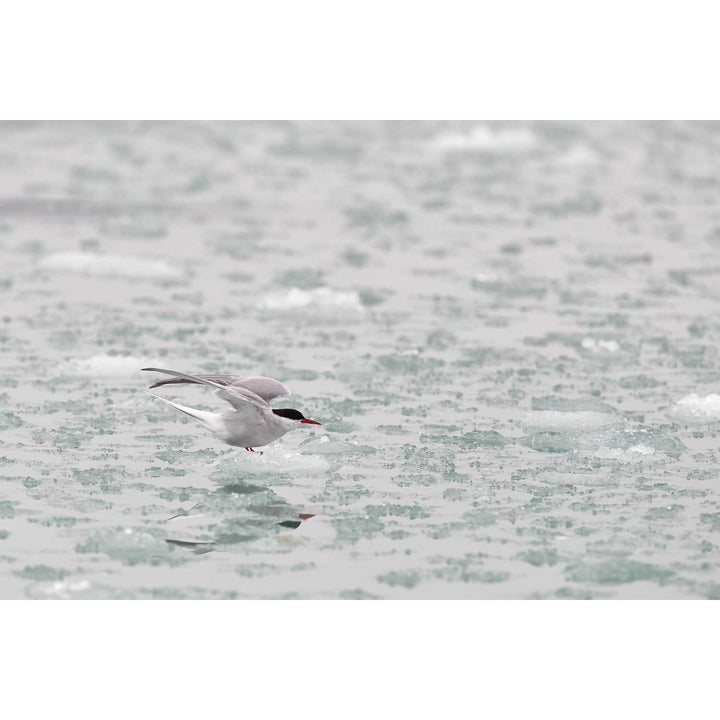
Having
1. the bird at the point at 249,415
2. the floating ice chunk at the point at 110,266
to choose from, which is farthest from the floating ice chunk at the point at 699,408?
the floating ice chunk at the point at 110,266

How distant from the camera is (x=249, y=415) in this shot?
594cm

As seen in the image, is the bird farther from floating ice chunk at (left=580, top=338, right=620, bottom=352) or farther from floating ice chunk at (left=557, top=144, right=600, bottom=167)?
floating ice chunk at (left=557, top=144, right=600, bottom=167)

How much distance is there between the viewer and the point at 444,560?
5359 millimetres

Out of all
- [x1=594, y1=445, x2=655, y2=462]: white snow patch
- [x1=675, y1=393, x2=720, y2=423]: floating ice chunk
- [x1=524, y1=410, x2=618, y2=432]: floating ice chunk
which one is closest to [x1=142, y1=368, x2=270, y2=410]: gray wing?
[x1=524, y1=410, x2=618, y2=432]: floating ice chunk

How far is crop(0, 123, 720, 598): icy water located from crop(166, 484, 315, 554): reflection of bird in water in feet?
0.05

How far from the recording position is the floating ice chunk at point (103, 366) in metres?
7.56

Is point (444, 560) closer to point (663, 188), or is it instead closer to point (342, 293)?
point (342, 293)

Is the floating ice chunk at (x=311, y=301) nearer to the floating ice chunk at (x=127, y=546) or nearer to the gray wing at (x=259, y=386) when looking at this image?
the gray wing at (x=259, y=386)

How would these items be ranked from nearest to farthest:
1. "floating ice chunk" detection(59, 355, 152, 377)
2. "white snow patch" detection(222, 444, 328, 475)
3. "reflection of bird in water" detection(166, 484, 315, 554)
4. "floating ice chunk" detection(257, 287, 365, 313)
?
"reflection of bird in water" detection(166, 484, 315, 554), "white snow patch" detection(222, 444, 328, 475), "floating ice chunk" detection(59, 355, 152, 377), "floating ice chunk" detection(257, 287, 365, 313)

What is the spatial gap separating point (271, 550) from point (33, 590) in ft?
3.14

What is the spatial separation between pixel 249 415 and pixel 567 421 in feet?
6.02

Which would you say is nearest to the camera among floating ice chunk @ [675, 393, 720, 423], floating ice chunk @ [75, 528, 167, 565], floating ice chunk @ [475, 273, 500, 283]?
floating ice chunk @ [75, 528, 167, 565]

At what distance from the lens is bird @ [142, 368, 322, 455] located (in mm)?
5914

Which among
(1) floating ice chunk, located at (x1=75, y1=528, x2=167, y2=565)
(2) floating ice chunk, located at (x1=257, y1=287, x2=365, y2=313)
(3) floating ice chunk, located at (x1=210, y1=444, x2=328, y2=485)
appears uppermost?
(2) floating ice chunk, located at (x1=257, y1=287, x2=365, y2=313)
